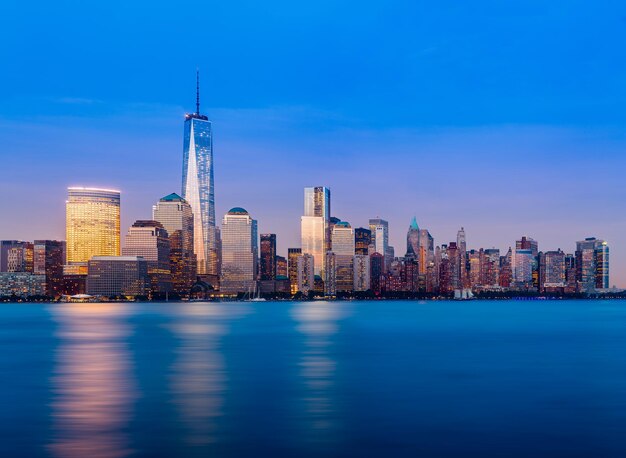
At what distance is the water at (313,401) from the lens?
36.2 m

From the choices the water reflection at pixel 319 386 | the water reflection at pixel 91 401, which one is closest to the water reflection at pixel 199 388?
the water reflection at pixel 91 401

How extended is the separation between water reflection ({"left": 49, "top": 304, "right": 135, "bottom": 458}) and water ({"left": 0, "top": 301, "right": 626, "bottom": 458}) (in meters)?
0.12

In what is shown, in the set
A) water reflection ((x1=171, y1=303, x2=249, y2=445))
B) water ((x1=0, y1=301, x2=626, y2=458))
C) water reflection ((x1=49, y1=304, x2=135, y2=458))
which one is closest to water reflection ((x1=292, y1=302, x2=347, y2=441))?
water ((x1=0, y1=301, x2=626, y2=458))

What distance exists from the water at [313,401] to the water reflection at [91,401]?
0.12 meters

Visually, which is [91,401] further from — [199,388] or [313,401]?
[313,401]

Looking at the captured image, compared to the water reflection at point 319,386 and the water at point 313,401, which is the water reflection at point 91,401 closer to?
the water at point 313,401

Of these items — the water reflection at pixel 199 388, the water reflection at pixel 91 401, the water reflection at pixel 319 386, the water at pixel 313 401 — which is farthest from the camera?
the water reflection at pixel 319 386

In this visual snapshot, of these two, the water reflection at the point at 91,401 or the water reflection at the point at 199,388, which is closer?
the water reflection at the point at 91,401

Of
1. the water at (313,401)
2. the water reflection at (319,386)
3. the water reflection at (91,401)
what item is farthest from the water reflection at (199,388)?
the water reflection at (319,386)

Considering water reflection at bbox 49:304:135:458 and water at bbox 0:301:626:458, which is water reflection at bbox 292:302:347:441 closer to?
water at bbox 0:301:626:458

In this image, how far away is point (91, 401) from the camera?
49.8 m

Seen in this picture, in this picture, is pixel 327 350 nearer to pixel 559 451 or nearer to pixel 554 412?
pixel 554 412

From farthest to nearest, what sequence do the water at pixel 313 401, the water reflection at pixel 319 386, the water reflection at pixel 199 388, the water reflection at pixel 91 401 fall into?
1. the water reflection at pixel 319 386
2. the water reflection at pixel 199 388
3. the water at pixel 313 401
4. the water reflection at pixel 91 401

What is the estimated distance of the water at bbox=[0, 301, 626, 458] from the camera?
3622 cm
